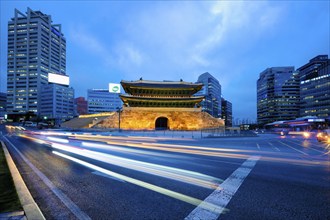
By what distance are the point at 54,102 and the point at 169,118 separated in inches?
3911

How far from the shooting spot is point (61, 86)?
12756 centimetres

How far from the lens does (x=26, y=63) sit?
127250mm

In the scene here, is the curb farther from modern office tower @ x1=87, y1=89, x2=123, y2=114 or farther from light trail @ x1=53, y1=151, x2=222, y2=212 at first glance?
modern office tower @ x1=87, y1=89, x2=123, y2=114

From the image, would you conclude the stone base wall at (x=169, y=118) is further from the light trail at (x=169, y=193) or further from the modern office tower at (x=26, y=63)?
the modern office tower at (x=26, y=63)

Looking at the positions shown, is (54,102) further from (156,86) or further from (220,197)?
(220,197)

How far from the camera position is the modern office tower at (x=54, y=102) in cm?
11950

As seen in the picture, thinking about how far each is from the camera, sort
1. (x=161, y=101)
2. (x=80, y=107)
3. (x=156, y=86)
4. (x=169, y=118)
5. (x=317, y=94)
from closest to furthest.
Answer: (x=169, y=118), (x=161, y=101), (x=156, y=86), (x=317, y=94), (x=80, y=107)

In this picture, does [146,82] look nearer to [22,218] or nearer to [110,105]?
[22,218]

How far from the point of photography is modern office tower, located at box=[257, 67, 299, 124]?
136 meters

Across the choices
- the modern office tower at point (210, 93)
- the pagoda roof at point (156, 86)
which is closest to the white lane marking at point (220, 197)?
the pagoda roof at point (156, 86)

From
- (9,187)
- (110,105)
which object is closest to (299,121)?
(9,187)

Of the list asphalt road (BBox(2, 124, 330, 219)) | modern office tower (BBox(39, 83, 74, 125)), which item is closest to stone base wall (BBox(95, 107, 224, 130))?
asphalt road (BBox(2, 124, 330, 219))

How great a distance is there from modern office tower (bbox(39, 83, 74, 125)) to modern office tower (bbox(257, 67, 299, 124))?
151037mm

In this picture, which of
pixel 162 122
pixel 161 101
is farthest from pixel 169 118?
pixel 161 101
